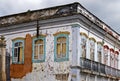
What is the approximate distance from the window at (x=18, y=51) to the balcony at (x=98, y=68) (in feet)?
16.3

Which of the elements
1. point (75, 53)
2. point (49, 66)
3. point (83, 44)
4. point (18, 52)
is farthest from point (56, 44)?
point (18, 52)

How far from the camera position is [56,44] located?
78.9ft

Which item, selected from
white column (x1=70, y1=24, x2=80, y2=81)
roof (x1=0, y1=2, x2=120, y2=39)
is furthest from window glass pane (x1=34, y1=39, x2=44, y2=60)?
white column (x1=70, y1=24, x2=80, y2=81)

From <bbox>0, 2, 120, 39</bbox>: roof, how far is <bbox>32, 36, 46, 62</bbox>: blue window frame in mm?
1624

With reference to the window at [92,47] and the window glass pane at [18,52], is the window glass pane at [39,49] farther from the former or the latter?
the window at [92,47]

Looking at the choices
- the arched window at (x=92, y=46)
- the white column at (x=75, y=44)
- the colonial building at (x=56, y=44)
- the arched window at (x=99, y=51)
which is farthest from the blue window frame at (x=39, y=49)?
Result: the arched window at (x=99, y=51)

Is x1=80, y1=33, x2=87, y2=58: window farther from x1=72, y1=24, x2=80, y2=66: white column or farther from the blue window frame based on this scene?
the blue window frame

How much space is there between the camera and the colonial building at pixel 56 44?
2327cm

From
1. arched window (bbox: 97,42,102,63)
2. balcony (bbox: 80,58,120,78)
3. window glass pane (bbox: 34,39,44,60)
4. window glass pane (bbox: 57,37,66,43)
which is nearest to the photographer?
balcony (bbox: 80,58,120,78)

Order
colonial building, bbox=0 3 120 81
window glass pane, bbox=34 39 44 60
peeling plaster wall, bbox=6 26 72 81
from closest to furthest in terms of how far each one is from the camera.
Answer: colonial building, bbox=0 3 120 81 → peeling plaster wall, bbox=6 26 72 81 → window glass pane, bbox=34 39 44 60

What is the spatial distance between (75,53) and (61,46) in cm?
138

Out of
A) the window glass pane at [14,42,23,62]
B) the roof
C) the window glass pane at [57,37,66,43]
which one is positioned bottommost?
the window glass pane at [14,42,23,62]

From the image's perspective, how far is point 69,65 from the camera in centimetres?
2314

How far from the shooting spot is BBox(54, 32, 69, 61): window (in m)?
23.6
